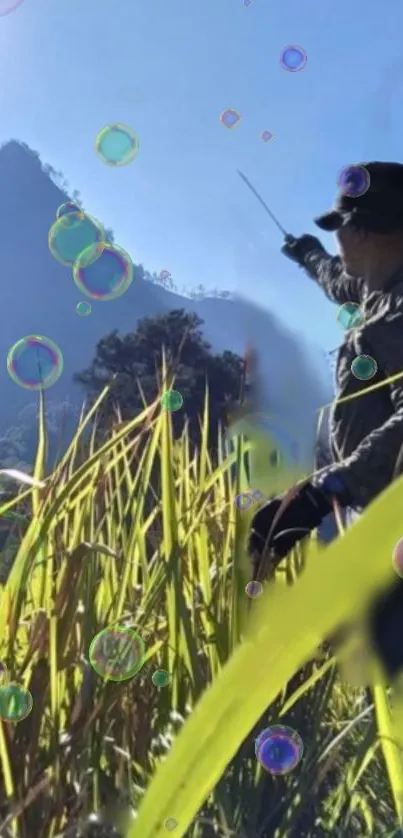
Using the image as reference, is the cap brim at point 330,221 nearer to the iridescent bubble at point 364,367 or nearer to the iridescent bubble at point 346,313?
the iridescent bubble at point 346,313

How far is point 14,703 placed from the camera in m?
0.62

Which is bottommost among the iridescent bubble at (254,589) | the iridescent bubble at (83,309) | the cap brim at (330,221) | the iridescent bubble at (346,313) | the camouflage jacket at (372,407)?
the iridescent bubble at (254,589)

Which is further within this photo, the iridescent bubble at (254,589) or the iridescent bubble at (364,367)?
the iridescent bubble at (364,367)

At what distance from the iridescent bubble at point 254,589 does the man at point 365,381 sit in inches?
4.0

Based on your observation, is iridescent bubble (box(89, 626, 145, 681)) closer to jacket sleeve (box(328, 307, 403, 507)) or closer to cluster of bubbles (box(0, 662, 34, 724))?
cluster of bubbles (box(0, 662, 34, 724))

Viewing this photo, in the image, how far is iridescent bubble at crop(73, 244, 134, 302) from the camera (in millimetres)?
2543

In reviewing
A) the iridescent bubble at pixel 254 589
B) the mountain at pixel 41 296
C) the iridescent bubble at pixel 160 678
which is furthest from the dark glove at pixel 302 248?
the mountain at pixel 41 296

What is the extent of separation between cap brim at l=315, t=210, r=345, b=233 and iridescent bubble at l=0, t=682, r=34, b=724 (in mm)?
1092

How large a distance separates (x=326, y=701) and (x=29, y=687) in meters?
0.29

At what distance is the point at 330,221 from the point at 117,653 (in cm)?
108

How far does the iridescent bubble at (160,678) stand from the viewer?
75 cm

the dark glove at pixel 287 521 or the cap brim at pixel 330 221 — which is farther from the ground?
the cap brim at pixel 330 221

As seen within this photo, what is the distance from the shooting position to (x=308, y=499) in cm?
114

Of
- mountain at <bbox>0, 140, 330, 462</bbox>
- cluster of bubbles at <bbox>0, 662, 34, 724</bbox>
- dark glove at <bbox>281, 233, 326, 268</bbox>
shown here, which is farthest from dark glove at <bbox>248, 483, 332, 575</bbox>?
mountain at <bbox>0, 140, 330, 462</bbox>
